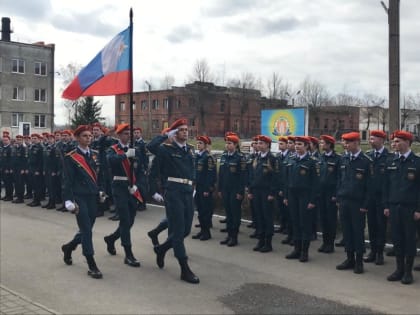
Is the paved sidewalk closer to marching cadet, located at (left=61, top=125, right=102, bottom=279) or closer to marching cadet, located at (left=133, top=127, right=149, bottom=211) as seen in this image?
marching cadet, located at (left=61, top=125, right=102, bottom=279)

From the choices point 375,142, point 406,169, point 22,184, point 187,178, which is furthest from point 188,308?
point 22,184

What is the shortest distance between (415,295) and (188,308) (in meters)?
2.93

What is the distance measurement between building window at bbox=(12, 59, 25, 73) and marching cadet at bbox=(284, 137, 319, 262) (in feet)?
176

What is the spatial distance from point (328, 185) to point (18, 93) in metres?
53.3

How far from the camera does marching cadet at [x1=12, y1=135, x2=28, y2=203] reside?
15789 mm

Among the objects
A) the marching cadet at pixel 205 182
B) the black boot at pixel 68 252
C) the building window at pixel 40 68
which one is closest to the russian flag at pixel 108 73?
the black boot at pixel 68 252

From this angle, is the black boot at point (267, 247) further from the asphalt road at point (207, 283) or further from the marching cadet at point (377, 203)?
the marching cadet at point (377, 203)

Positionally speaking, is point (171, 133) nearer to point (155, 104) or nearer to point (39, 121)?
point (39, 121)

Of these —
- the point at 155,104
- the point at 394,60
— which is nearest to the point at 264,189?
the point at 394,60

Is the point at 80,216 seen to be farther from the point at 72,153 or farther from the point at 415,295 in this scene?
the point at 415,295

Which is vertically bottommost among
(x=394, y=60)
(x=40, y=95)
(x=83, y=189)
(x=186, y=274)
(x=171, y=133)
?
(x=186, y=274)

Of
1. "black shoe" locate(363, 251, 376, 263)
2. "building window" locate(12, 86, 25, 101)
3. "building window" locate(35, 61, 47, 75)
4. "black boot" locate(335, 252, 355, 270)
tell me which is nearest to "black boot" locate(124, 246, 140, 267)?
"black boot" locate(335, 252, 355, 270)

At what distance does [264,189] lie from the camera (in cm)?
925

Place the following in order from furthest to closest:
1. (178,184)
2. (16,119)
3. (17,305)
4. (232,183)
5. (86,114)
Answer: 1. (16,119)
2. (86,114)
3. (232,183)
4. (178,184)
5. (17,305)
